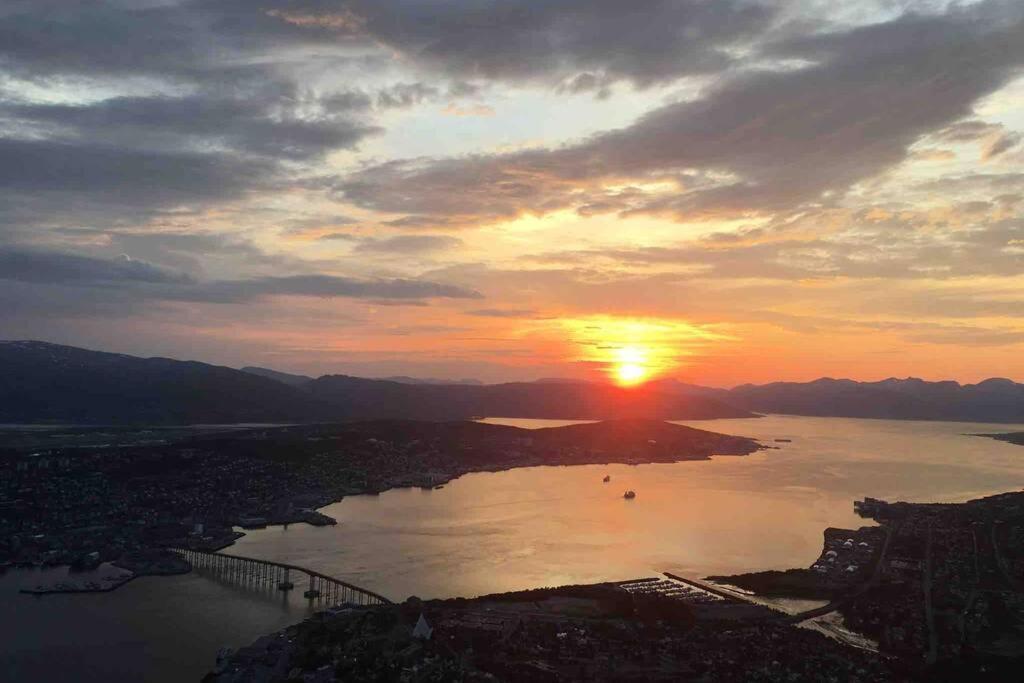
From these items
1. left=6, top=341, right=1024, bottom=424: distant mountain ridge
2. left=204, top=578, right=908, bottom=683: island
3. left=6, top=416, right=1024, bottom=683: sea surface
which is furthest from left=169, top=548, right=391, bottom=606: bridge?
left=6, top=341, right=1024, bottom=424: distant mountain ridge

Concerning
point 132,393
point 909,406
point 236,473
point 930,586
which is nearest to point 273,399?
point 132,393

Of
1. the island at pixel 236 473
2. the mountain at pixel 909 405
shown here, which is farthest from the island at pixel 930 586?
the mountain at pixel 909 405

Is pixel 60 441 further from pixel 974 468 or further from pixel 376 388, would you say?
pixel 974 468

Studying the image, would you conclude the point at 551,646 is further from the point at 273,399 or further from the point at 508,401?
the point at 508,401

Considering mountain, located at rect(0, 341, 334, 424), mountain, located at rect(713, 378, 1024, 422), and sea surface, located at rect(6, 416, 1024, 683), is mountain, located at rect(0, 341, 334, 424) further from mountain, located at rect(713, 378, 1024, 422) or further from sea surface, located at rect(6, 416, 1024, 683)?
mountain, located at rect(713, 378, 1024, 422)

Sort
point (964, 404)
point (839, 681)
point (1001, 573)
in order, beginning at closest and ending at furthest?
point (839, 681)
point (1001, 573)
point (964, 404)

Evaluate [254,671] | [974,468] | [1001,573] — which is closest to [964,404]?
[974,468]
